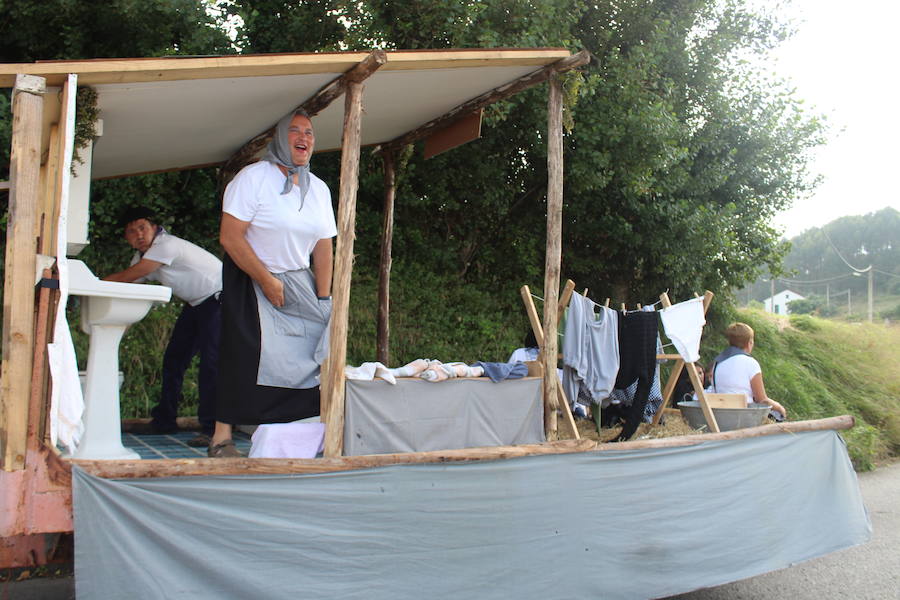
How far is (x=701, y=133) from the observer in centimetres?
984

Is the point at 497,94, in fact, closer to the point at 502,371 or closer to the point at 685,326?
the point at 502,371

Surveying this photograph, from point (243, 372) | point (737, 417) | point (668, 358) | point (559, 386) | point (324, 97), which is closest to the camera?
point (243, 372)

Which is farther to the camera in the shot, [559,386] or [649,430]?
[649,430]

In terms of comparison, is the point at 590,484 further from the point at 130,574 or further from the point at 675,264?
the point at 675,264

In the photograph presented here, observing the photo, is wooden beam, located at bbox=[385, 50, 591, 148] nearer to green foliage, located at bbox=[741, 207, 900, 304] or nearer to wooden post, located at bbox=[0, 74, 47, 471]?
wooden post, located at bbox=[0, 74, 47, 471]

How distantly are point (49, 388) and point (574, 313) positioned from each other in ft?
10.6

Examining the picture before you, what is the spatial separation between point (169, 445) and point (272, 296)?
1474 mm

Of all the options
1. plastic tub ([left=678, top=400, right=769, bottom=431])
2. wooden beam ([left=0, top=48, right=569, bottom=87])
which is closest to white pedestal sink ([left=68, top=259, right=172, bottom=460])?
wooden beam ([left=0, top=48, right=569, bottom=87])

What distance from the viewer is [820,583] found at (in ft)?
17.3

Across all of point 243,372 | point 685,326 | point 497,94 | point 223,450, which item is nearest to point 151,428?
point 223,450

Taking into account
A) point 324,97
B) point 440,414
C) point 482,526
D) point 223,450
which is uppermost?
point 324,97

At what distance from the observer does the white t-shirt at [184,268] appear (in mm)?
4730

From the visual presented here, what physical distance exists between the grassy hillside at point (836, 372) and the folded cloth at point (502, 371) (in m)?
6.98

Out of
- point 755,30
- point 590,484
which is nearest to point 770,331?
point 755,30
